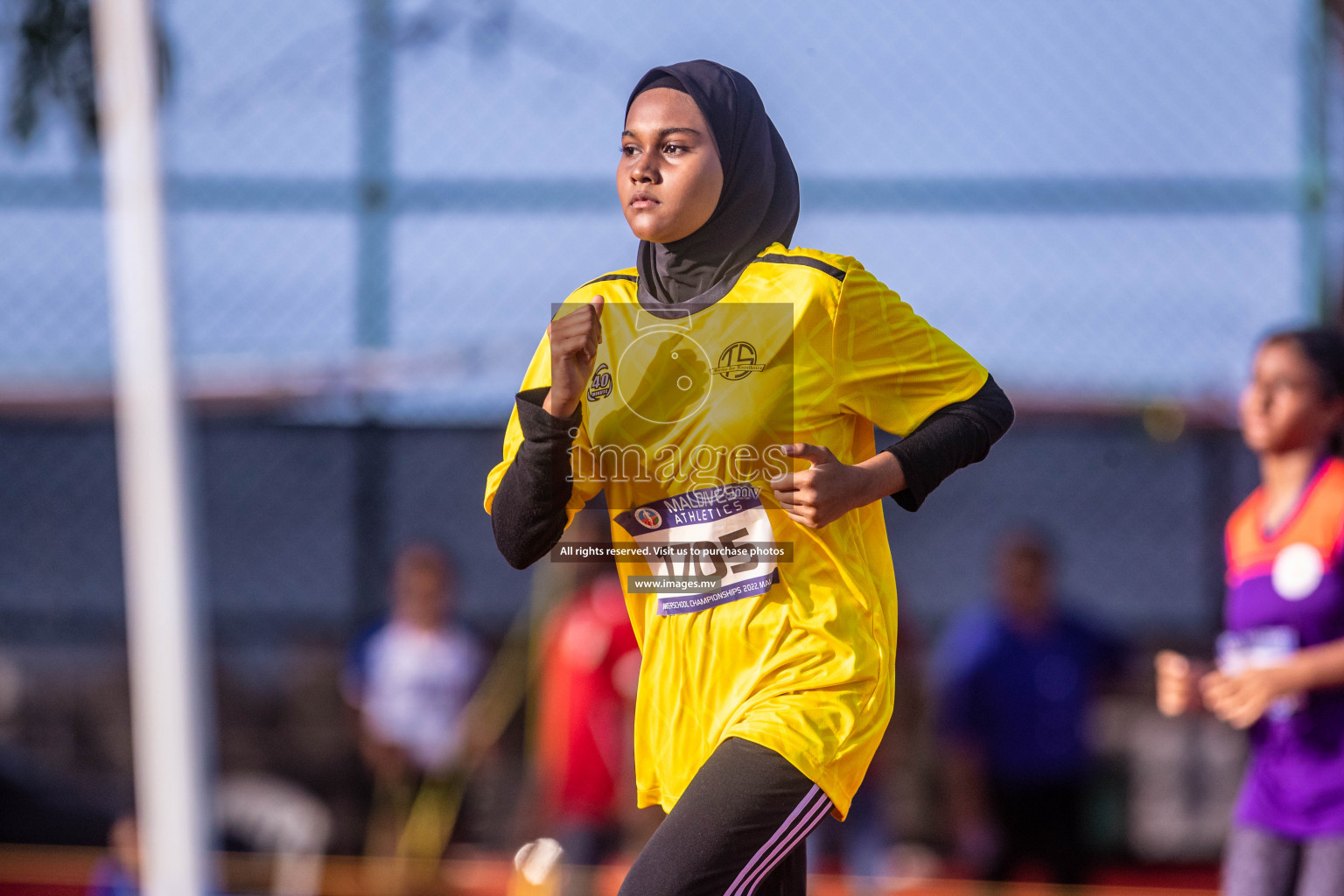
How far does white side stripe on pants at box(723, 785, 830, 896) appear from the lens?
1649 mm

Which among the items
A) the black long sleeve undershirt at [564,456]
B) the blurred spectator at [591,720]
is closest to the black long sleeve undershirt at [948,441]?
the black long sleeve undershirt at [564,456]

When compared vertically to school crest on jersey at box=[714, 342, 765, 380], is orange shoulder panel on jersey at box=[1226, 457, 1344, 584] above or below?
below

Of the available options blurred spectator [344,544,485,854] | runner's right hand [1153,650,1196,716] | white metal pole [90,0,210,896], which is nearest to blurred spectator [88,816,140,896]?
blurred spectator [344,544,485,854]

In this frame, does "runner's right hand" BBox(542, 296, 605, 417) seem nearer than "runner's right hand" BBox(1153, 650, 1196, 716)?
Yes

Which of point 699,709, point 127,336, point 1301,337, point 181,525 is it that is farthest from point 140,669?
point 1301,337

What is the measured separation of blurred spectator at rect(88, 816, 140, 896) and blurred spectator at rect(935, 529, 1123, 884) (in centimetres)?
356

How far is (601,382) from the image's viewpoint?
156 cm

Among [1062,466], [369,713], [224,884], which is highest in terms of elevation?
[1062,466]

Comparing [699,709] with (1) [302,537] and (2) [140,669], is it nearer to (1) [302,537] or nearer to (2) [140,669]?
(2) [140,669]

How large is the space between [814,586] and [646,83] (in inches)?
26.7

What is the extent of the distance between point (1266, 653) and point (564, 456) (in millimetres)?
2012

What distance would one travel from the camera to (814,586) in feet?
5.56

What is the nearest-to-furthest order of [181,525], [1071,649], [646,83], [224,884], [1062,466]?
[646,83], [181,525], [1071,649], [224,884], [1062,466]

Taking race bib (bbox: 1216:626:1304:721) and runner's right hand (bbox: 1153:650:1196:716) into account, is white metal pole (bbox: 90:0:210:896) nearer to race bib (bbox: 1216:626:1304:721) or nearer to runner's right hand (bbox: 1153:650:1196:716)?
runner's right hand (bbox: 1153:650:1196:716)
